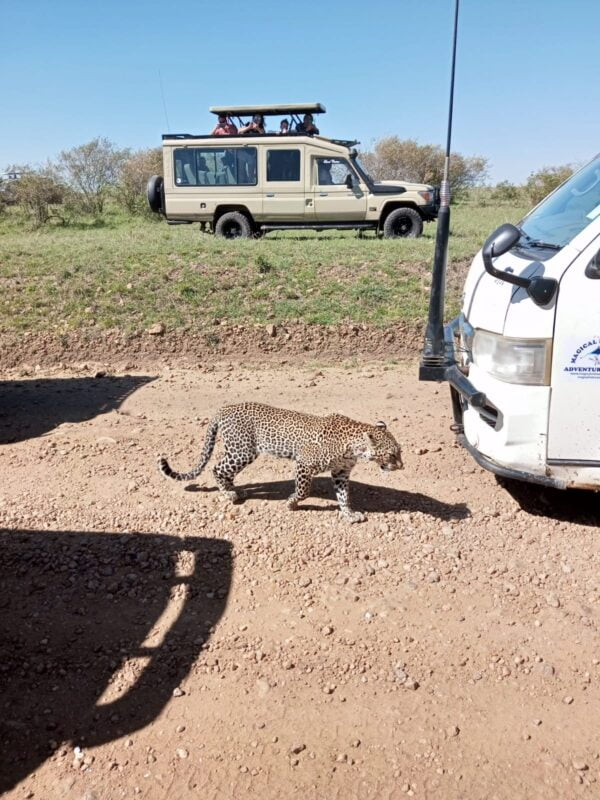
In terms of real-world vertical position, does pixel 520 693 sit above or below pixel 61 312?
below

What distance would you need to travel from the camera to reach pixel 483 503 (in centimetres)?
475

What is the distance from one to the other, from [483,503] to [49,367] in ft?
20.0

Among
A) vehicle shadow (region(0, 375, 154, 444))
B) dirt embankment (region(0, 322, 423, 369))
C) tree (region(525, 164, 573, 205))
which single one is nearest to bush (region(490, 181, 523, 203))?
tree (region(525, 164, 573, 205))

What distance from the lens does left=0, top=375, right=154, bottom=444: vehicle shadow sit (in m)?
6.42

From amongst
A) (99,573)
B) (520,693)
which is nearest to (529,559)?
(520,693)

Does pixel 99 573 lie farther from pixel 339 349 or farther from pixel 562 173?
pixel 562 173

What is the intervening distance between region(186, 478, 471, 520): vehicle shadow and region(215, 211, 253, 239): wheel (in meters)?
11.3

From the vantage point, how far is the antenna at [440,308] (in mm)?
5156

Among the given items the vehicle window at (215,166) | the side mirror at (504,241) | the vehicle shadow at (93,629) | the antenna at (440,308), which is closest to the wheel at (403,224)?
the vehicle window at (215,166)

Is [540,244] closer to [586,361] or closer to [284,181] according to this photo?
[586,361]

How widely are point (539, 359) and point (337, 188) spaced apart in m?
12.2

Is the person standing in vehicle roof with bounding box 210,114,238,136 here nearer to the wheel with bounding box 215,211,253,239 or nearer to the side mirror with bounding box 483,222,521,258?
the wheel with bounding box 215,211,253,239

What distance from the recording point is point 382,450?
441 centimetres

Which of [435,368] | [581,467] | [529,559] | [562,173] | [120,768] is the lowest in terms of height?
[120,768]
